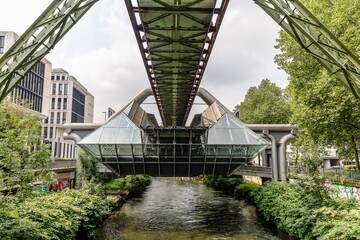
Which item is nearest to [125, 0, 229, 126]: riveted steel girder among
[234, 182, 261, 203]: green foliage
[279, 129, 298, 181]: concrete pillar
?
[279, 129, 298, 181]: concrete pillar

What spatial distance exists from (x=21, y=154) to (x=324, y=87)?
18.0 metres

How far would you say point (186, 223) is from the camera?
774 inches

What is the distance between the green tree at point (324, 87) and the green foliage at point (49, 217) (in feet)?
52.6

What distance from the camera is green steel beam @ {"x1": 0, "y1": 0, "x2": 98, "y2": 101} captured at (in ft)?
27.9

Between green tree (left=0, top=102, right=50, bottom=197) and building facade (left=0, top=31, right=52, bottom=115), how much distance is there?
41.4 meters

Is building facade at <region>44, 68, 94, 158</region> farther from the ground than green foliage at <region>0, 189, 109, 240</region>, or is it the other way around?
building facade at <region>44, 68, 94, 158</region>

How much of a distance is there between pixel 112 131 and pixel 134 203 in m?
9.02

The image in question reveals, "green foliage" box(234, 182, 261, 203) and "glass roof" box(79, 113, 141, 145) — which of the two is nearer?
"glass roof" box(79, 113, 141, 145)

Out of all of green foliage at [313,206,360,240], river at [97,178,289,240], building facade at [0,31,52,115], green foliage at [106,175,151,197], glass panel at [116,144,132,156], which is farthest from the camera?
building facade at [0,31,52,115]

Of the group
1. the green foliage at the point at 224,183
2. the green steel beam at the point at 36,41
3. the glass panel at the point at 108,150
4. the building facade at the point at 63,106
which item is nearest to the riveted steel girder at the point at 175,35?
the green steel beam at the point at 36,41

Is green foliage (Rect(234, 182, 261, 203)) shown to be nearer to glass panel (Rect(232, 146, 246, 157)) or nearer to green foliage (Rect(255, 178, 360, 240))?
glass panel (Rect(232, 146, 246, 157))

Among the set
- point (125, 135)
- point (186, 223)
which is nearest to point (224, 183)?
point (186, 223)

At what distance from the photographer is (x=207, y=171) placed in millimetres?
23625

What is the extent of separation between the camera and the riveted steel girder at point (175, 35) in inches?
424
